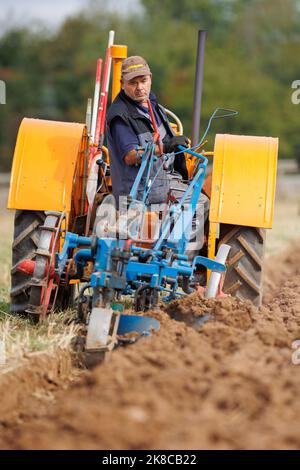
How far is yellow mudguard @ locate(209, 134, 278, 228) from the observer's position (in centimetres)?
698

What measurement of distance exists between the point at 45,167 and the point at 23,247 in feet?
2.21

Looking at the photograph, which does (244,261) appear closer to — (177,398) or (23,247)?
(23,247)

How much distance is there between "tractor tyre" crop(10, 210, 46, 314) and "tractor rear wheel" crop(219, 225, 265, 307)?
1504 mm

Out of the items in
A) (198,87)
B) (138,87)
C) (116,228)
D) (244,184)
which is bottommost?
(116,228)

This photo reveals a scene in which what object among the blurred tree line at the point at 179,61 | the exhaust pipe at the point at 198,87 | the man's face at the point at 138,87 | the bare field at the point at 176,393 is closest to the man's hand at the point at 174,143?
the man's face at the point at 138,87

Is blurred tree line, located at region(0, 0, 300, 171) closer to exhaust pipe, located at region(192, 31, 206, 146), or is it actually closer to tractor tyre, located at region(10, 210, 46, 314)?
exhaust pipe, located at region(192, 31, 206, 146)

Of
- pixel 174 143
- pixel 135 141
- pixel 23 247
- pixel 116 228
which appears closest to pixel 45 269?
pixel 116 228

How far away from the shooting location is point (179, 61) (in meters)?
35.8

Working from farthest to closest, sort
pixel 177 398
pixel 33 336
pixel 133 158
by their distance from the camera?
pixel 133 158 → pixel 33 336 → pixel 177 398

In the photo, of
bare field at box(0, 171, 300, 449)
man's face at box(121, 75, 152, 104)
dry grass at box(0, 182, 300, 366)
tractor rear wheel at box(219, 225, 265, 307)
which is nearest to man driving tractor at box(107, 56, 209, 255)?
man's face at box(121, 75, 152, 104)

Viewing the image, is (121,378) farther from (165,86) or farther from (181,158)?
(165,86)

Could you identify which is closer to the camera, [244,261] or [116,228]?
[116,228]

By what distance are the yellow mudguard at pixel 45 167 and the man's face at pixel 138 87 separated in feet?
1.98
